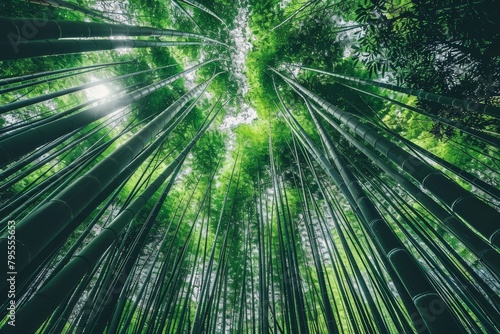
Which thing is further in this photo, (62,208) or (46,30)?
(46,30)

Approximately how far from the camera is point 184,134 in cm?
555

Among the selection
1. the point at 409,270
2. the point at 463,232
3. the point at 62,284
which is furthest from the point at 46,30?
the point at 463,232

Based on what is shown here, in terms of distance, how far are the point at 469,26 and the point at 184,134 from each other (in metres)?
4.66

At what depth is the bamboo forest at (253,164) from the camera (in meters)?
1.17

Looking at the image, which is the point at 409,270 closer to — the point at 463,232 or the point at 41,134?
the point at 463,232

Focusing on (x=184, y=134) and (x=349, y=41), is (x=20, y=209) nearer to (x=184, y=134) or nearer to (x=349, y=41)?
(x=184, y=134)

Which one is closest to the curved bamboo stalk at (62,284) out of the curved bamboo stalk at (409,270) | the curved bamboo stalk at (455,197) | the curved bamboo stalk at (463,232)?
the curved bamboo stalk at (409,270)

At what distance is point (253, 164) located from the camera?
17.9ft

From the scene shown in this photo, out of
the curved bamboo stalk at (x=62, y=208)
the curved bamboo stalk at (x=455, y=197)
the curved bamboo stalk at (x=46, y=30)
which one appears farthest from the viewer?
the curved bamboo stalk at (x=46, y=30)

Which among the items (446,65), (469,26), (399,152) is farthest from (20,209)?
(446,65)

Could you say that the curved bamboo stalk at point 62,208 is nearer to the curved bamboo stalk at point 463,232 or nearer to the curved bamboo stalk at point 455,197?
the curved bamboo stalk at point 455,197

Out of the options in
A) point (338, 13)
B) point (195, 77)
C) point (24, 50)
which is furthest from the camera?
point (195, 77)

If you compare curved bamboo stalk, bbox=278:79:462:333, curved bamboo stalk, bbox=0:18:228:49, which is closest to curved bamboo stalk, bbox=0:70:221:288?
curved bamboo stalk, bbox=0:18:228:49

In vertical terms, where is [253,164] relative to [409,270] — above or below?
above
